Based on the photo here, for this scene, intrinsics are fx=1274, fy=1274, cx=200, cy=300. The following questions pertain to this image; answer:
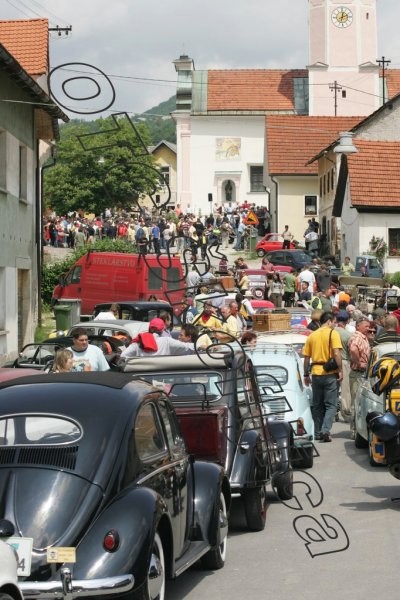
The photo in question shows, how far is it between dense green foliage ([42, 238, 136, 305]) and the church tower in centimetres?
5437

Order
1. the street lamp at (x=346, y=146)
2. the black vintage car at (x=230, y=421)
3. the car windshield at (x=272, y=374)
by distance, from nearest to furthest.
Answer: the black vintage car at (x=230, y=421) < the car windshield at (x=272, y=374) < the street lamp at (x=346, y=146)

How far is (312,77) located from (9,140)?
240ft

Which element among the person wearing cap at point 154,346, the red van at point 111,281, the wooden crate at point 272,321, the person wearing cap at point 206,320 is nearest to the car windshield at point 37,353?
the person wearing cap at point 206,320

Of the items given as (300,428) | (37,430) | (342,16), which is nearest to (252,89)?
(342,16)

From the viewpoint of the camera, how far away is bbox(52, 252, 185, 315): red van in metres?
35.4

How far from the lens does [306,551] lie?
34.2 feet

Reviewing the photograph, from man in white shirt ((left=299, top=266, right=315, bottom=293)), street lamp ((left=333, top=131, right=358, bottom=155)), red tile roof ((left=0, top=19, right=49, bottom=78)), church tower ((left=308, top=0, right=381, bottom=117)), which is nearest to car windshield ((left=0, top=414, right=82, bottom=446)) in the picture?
red tile roof ((left=0, top=19, right=49, bottom=78))

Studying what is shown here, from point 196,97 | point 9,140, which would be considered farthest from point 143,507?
point 196,97

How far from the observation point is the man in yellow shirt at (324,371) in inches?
698

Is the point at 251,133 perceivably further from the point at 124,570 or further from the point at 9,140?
the point at 124,570

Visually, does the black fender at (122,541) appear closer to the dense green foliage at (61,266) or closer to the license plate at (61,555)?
the license plate at (61,555)

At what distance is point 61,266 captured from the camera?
44500 mm

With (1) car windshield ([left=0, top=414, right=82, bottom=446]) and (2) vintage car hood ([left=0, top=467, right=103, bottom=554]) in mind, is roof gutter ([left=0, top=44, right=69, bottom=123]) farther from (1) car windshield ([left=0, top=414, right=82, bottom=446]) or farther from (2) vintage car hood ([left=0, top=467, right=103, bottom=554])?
(2) vintage car hood ([left=0, top=467, right=103, bottom=554])

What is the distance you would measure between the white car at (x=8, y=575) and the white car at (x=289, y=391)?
854 cm
